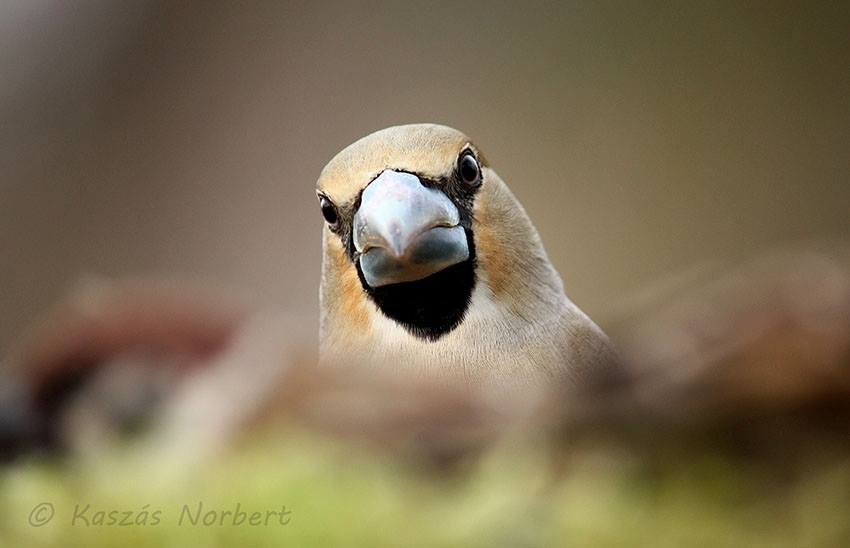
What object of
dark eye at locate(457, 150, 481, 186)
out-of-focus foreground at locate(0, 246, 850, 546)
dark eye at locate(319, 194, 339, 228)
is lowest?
out-of-focus foreground at locate(0, 246, 850, 546)

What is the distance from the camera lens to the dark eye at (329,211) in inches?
49.2

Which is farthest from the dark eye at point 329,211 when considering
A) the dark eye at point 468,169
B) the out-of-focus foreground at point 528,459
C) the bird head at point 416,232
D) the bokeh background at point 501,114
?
the bokeh background at point 501,114

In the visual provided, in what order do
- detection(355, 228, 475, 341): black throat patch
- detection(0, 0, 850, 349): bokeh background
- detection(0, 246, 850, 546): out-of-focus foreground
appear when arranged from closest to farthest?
detection(0, 246, 850, 546): out-of-focus foreground → detection(355, 228, 475, 341): black throat patch → detection(0, 0, 850, 349): bokeh background

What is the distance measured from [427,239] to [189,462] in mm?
492

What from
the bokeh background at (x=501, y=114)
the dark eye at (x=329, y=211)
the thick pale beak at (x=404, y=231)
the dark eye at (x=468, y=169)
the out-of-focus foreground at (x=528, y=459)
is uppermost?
the bokeh background at (x=501, y=114)

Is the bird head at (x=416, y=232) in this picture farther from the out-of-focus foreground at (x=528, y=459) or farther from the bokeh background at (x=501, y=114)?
the bokeh background at (x=501, y=114)

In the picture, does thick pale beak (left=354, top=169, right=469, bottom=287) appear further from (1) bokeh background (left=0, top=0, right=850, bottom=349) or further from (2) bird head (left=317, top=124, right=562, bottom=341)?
(1) bokeh background (left=0, top=0, right=850, bottom=349)

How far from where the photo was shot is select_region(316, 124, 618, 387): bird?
1139 mm

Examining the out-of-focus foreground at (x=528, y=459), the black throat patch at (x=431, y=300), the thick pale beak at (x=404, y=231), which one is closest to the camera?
the out-of-focus foreground at (x=528, y=459)

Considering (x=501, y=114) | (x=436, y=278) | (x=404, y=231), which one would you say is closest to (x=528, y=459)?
(x=404, y=231)

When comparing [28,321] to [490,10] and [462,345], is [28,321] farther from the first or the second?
[462,345]

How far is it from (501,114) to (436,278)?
42.4 inches

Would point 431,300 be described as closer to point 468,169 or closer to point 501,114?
point 468,169

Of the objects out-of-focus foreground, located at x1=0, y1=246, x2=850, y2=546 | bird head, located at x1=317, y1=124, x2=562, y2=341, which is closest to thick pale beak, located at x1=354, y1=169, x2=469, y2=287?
bird head, located at x1=317, y1=124, x2=562, y2=341
